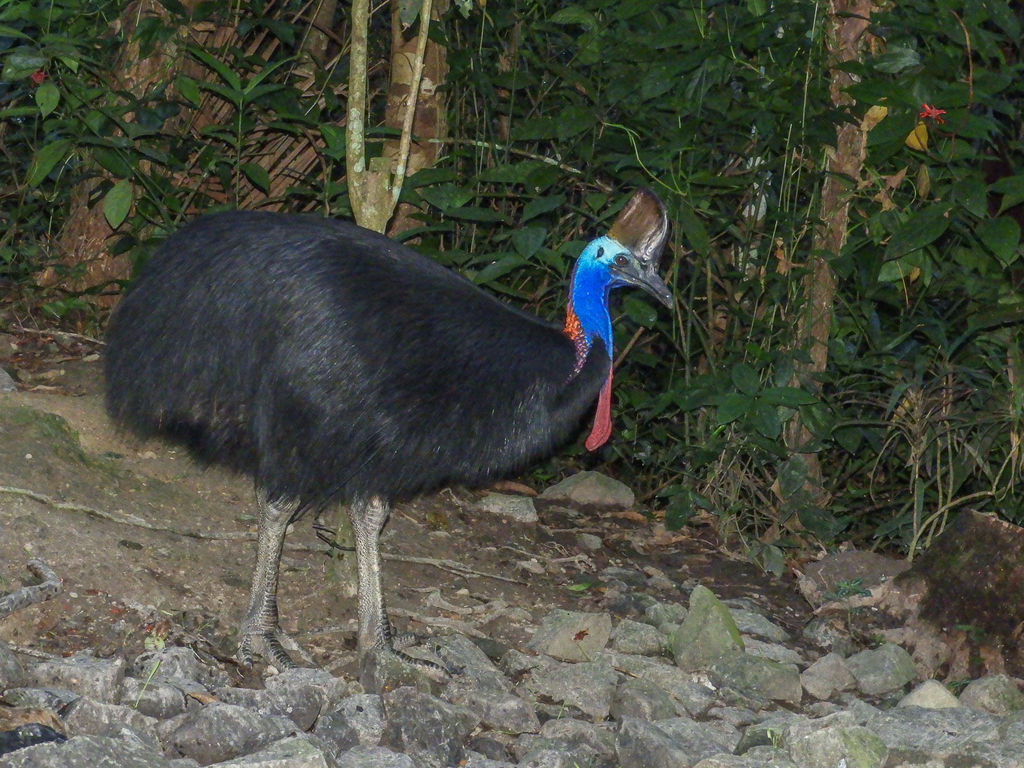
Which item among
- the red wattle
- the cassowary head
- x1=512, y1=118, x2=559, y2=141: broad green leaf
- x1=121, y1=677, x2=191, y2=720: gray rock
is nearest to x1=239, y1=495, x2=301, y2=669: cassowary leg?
x1=121, y1=677, x2=191, y2=720: gray rock

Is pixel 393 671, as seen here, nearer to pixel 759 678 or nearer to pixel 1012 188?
pixel 759 678

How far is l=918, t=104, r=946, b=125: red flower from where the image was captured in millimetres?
4609

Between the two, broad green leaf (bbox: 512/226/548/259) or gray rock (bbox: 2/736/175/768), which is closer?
gray rock (bbox: 2/736/175/768)

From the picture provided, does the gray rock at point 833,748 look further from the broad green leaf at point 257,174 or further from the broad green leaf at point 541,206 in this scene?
the broad green leaf at point 257,174

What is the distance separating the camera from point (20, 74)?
5109mm

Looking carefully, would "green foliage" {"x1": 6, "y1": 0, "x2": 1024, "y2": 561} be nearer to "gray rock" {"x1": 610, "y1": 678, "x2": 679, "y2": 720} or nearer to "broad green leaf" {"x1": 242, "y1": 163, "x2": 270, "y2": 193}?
"broad green leaf" {"x1": 242, "y1": 163, "x2": 270, "y2": 193}

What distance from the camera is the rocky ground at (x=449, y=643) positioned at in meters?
3.27

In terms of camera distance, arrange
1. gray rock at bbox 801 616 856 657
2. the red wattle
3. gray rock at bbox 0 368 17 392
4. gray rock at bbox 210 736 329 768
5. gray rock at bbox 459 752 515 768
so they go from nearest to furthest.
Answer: gray rock at bbox 210 736 329 768 < gray rock at bbox 459 752 515 768 < the red wattle < gray rock at bbox 801 616 856 657 < gray rock at bbox 0 368 17 392

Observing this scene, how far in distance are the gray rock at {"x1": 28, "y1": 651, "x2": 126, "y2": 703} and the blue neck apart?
1.48 meters

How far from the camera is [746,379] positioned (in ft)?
15.9

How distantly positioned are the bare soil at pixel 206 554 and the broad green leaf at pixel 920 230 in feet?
4.14

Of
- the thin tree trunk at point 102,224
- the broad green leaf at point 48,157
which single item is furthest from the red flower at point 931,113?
the broad green leaf at point 48,157

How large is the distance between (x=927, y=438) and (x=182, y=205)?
297cm

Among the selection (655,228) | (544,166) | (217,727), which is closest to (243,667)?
(217,727)
